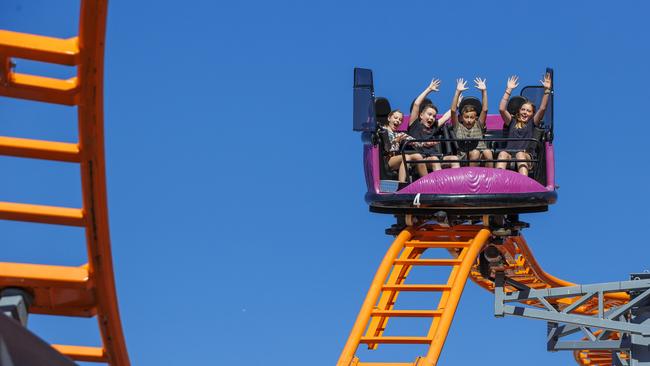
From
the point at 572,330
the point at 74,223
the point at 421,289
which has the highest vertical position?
the point at 74,223

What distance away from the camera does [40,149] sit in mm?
5078

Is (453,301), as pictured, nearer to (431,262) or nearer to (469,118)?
(431,262)

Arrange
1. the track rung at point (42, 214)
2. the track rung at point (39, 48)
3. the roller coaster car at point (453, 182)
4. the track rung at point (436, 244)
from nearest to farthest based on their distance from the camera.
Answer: the track rung at point (39, 48) < the track rung at point (42, 214) < the roller coaster car at point (453, 182) < the track rung at point (436, 244)

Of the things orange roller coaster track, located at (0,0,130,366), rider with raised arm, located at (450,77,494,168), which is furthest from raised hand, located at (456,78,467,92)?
orange roller coaster track, located at (0,0,130,366)

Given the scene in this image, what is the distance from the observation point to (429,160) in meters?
10.3

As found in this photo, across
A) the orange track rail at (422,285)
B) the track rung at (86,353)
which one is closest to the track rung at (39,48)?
the track rung at (86,353)

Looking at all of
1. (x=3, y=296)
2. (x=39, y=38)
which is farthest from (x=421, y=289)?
(x=39, y=38)

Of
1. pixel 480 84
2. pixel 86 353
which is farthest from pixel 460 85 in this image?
pixel 86 353

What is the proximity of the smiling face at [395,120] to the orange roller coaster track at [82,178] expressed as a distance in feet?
17.7

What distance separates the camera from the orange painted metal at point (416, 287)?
27.8ft

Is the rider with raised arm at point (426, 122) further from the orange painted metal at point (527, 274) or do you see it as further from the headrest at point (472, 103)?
the orange painted metal at point (527, 274)

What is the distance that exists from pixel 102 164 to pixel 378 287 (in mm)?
4424

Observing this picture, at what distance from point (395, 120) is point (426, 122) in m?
0.28

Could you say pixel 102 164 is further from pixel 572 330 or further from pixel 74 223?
pixel 572 330
